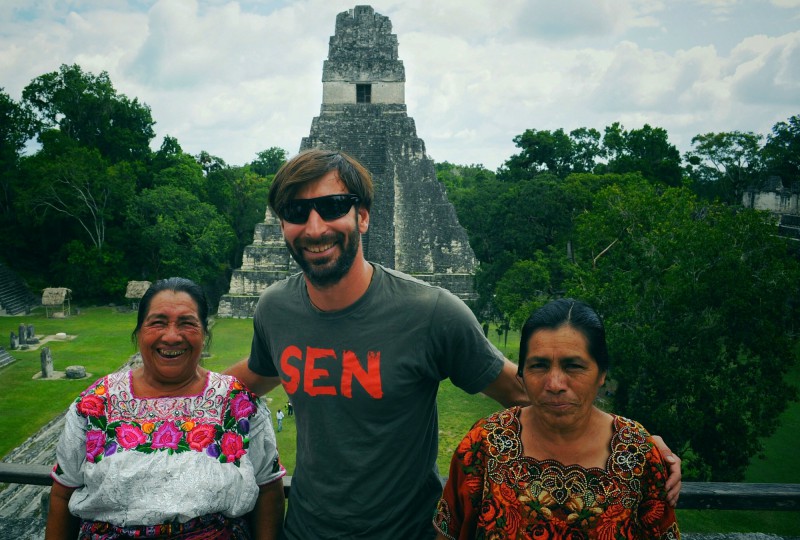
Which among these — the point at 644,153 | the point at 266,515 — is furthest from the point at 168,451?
the point at 644,153

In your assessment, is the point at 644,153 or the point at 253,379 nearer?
the point at 253,379

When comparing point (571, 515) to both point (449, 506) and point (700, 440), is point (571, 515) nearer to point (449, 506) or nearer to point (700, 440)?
point (449, 506)

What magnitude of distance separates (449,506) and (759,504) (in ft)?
4.22

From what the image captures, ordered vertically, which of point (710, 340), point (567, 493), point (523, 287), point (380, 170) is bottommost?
point (710, 340)

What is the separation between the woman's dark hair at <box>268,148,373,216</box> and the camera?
2092 millimetres

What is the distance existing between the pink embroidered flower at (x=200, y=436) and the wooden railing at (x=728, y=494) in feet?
1.31

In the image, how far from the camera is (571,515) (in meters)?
1.71

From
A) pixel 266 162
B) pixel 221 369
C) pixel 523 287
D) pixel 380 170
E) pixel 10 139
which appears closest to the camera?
pixel 221 369

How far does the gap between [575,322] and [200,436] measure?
1.33 meters

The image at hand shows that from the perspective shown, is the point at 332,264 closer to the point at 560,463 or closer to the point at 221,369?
the point at 560,463

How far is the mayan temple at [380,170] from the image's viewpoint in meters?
19.8

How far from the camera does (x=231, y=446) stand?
2068 millimetres

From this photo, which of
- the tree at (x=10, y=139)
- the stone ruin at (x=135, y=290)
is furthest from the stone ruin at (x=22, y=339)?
the tree at (x=10, y=139)

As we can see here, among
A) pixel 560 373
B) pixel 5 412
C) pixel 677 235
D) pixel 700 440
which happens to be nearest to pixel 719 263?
pixel 677 235
